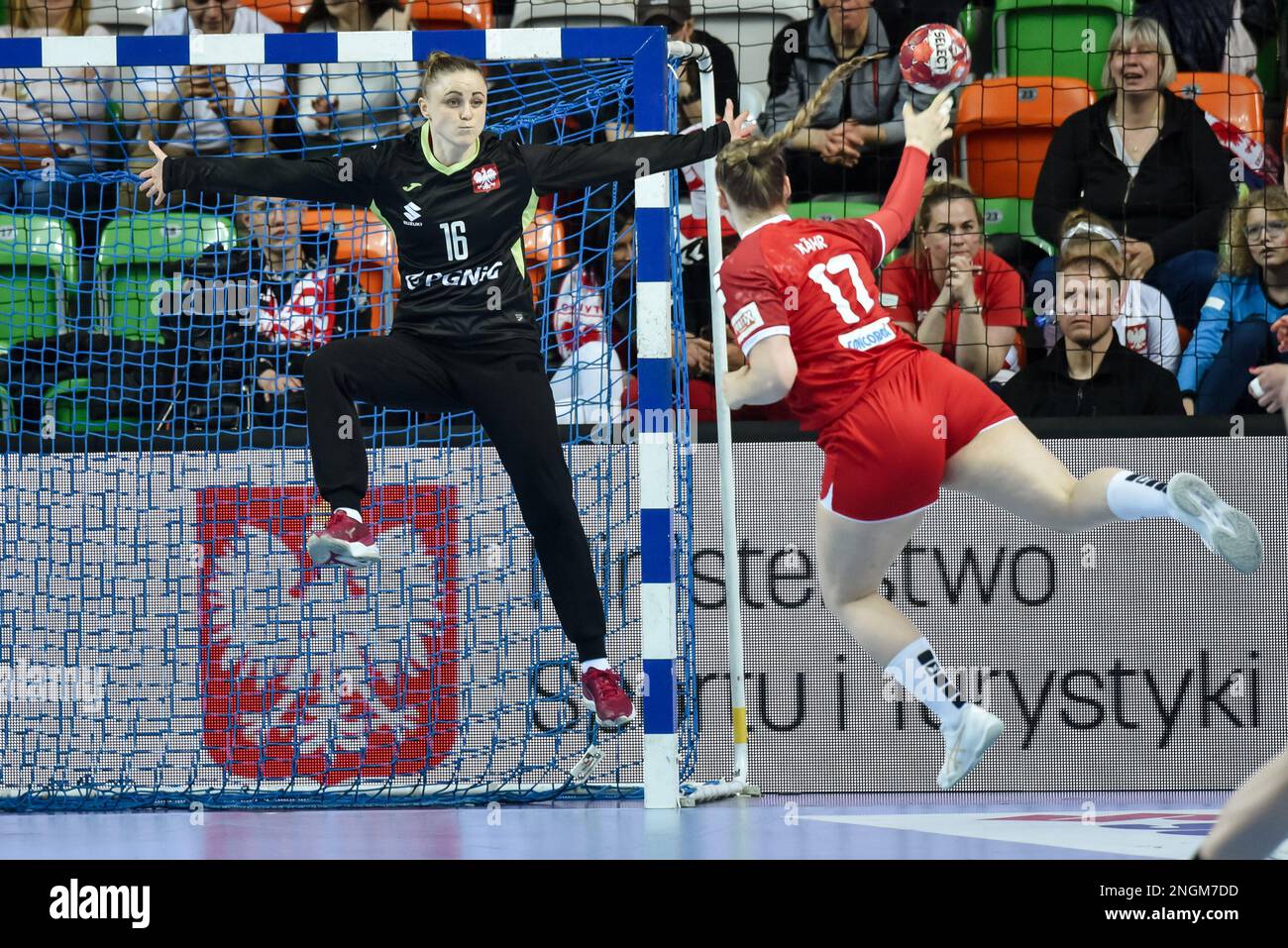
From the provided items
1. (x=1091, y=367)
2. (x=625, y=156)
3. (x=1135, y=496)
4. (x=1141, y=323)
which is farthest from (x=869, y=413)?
(x=1141, y=323)

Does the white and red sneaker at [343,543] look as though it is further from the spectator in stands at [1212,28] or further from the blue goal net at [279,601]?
the spectator in stands at [1212,28]

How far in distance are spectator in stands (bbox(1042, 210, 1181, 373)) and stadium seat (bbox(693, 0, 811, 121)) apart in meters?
2.22

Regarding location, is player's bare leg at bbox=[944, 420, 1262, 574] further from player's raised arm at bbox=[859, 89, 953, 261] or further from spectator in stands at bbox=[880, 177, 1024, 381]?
spectator in stands at bbox=[880, 177, 1024, 381]

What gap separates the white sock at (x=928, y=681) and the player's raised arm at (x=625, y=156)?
1879mm

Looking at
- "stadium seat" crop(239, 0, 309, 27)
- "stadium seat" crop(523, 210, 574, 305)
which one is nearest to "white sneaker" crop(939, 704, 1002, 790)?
"stadium seat" crop(523, 210, 574, 305)

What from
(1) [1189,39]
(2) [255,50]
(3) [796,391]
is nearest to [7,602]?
(2) [255,50]

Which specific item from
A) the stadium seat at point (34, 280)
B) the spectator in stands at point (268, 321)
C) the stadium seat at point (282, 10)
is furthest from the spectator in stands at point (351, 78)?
the stadium seat at point (34, 280)

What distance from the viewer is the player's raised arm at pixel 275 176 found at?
5766mm

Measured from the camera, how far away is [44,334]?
7945mm

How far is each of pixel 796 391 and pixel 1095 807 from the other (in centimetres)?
229

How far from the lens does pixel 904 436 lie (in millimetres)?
5320

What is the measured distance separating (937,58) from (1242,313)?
2.62 metres
